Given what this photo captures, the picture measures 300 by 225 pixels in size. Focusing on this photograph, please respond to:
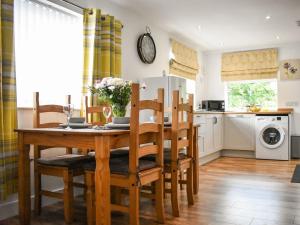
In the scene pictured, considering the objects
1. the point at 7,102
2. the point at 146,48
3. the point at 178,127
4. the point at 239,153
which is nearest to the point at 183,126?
the point at 178,127

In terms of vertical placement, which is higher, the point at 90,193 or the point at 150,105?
the point at 150,105

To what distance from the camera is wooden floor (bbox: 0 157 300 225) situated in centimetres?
257

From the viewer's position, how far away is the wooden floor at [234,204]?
2.57 m

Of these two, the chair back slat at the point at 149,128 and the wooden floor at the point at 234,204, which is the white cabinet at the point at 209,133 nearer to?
the wooden floor at the point at 234,204

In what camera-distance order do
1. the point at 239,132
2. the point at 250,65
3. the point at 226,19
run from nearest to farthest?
the point at 226,19 → the point at 239,132 → the point at 250,65

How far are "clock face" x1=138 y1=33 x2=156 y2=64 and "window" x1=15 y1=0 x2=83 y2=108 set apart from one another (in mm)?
1213

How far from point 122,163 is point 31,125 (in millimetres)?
1124

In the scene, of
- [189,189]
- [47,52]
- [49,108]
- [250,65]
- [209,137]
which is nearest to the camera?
[49,108]

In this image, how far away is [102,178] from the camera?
200 cm

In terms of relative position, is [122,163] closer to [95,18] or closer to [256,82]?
[95,18]

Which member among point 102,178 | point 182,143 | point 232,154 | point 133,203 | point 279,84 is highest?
point 279,84

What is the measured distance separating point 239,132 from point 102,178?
4784 mm

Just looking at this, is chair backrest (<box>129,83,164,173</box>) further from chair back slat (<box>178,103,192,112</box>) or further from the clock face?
the clock face

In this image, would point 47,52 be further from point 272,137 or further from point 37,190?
point 272,137
